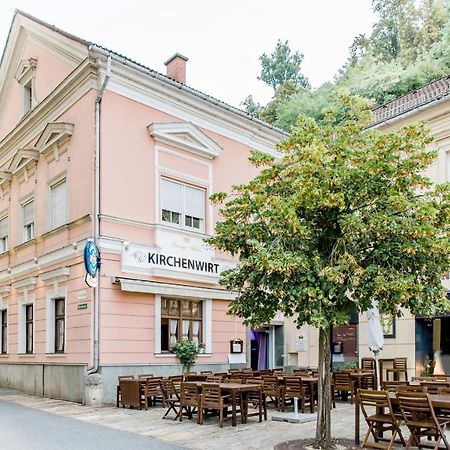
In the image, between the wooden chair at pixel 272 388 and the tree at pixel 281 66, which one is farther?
the tree at pixel 281 66

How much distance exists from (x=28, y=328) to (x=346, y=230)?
13294 millimetres

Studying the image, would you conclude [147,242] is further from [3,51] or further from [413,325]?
[3,51]

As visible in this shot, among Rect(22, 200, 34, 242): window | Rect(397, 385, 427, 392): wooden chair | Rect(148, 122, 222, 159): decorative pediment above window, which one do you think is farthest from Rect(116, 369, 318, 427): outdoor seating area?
Rect(22, 200, 34, 242): window

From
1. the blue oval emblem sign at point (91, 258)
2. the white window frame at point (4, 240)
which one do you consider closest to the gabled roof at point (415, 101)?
the blue oval emblem sign at point (91, 258)

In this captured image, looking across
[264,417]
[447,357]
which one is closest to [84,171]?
[264,417]

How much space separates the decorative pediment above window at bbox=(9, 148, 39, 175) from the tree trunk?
40.5ft

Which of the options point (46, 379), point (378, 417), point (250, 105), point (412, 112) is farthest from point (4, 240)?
point (250, 105)

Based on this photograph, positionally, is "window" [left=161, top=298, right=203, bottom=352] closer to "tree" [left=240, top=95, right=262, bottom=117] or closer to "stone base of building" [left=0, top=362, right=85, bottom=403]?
"stone base of building" [left=0, top=362, right=85, bottom=403]

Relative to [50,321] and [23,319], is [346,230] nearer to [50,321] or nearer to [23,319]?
[50,321]

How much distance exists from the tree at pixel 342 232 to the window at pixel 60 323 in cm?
880

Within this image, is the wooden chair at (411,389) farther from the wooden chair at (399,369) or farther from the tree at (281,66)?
the tree at (281,66)

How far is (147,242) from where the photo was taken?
15.9m

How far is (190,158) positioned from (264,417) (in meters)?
8.47

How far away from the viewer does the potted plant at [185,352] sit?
16.0 m
